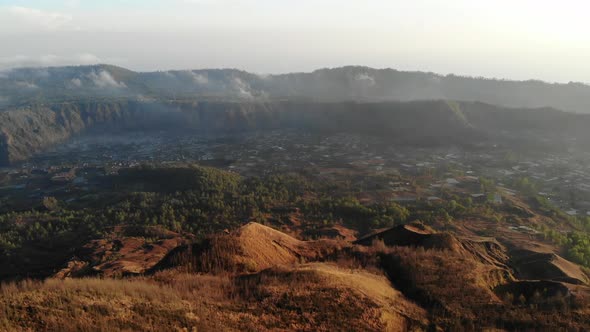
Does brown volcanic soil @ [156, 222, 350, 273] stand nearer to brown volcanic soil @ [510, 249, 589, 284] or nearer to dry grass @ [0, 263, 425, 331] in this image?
dry grass @ [0, 263, 425, 331]

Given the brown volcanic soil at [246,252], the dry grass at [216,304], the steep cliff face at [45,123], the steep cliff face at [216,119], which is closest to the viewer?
the dry grass at [216,304]

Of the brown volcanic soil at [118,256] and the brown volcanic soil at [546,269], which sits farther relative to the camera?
the brown volcanic soil at [118,256]

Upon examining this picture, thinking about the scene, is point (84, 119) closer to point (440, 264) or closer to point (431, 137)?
point (431, 137)

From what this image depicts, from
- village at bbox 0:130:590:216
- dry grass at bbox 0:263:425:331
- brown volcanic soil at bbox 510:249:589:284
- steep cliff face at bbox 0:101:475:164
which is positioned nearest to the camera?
dry grass at bbox 0:263:425:331

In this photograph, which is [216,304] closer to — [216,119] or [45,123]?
[216,119]

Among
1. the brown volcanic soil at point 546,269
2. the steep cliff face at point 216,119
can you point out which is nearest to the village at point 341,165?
the steep cliff face at point 216,119

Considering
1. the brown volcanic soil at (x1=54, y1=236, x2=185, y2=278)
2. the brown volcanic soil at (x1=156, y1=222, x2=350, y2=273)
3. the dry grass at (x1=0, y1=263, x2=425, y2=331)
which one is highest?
the dry grass at (x1=0, y1=263, x2=425, y2=331)

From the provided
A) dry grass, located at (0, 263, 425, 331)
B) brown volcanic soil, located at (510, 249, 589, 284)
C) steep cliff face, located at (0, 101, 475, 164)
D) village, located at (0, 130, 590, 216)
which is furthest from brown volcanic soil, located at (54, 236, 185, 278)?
steep cliff face, located at (0, 101, 475, 164)

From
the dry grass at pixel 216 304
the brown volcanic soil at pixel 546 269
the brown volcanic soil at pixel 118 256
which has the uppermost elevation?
the dry grass at pixel 216 304

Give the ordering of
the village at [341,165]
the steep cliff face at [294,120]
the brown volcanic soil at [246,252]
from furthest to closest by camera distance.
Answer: the steep cliff face at [294,120]
the village at [341,165]
the brown volcanic soil at [246,252]

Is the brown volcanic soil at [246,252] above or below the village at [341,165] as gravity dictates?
above

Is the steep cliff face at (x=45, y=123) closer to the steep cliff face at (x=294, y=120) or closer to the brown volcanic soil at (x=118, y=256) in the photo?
the steep cliff face at (x=294, y=120)

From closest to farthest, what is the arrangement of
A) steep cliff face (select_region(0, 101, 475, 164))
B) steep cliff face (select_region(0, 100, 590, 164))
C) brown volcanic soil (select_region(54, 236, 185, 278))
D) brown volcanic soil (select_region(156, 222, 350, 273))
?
brown volcanic soil (select_region(156, 222, 350, 273))
brown volcanic soil (select_region(54, 236, 185, 278))
steep cliff face (select_region(0, 100, 590, 164))
steep cliff face (select_region(0, 101, 475, 164))

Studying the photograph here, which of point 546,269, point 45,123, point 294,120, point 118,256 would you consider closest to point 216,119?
point 294,120
